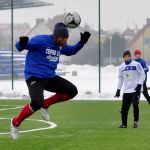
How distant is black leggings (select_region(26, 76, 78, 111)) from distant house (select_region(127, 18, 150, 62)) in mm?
15096

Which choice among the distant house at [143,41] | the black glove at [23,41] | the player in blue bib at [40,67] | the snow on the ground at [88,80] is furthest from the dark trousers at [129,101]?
the distant house at [143,41]

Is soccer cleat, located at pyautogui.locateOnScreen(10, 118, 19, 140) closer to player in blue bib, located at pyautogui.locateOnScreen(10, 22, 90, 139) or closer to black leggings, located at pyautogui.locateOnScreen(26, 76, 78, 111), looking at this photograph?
player in blue bib, located at pyautogui.locateOnScreen(10, 22, 90, 139)

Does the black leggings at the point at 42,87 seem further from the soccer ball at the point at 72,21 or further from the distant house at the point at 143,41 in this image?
the distant house at the point at 143,41

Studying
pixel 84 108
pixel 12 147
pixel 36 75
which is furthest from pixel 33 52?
pixel 84 108

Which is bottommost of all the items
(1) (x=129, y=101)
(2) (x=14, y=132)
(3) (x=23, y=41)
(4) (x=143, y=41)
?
(2) (x=14, y=132)

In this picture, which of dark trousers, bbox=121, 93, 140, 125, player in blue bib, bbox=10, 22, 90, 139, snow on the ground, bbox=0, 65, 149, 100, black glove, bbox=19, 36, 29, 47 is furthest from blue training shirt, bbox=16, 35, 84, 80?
snow on the ground, bbox=0, 65, 149, 100

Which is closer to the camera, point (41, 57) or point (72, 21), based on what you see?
point (41, 57)

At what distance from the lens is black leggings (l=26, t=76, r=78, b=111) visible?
9414 millimetres

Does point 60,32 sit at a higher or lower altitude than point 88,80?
higher

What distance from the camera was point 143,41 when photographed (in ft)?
82.8

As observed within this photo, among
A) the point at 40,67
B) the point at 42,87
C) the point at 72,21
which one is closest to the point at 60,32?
the point at 40,67

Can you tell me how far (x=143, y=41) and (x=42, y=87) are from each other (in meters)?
16.2

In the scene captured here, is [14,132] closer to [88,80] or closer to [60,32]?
[60,32]

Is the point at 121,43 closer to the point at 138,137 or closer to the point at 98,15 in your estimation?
the point at 98,15
